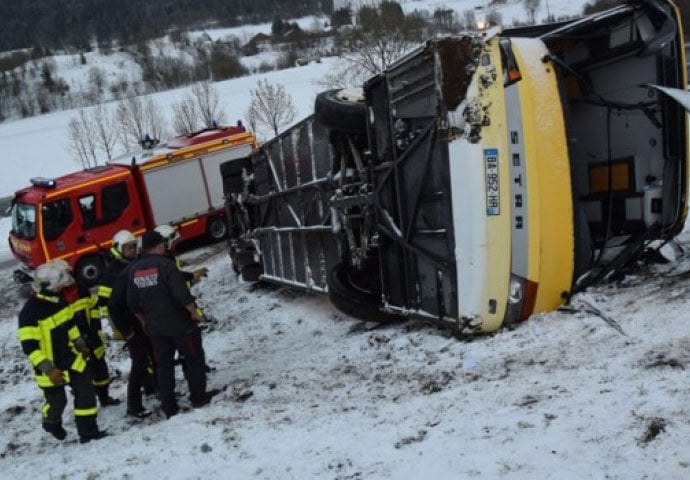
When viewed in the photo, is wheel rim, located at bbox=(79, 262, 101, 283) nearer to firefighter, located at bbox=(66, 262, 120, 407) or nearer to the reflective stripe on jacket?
firefighter, located at bbox=(66, 262, 120, 407)

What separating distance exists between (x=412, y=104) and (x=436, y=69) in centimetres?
41

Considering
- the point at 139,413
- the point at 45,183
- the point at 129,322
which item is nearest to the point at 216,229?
the point at 45,183

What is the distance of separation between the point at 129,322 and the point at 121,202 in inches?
299

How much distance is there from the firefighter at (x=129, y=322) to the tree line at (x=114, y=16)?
11487 centimetres

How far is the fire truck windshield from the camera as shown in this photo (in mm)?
11109

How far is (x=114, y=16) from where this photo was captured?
12706 centimetres

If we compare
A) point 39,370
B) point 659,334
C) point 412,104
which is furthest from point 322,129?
point 659,334

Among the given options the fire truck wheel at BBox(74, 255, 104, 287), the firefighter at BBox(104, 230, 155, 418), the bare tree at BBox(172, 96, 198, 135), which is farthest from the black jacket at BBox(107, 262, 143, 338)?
the bare tree at BBox(172, 96, 198, 135)

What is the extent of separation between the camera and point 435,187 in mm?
4043

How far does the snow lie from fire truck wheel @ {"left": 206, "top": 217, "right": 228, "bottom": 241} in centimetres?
736

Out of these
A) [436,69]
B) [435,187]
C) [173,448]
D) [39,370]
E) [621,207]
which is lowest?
[173,448]

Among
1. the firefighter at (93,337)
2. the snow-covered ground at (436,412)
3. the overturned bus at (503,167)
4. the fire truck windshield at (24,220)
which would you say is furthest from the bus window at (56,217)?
the overturned bus at (503,167)

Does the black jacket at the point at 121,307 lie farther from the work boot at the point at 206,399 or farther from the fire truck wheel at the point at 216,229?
the fire truck wheel at the point at 216,229

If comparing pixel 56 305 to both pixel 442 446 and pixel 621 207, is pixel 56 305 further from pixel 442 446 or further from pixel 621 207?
pixel 621 207
